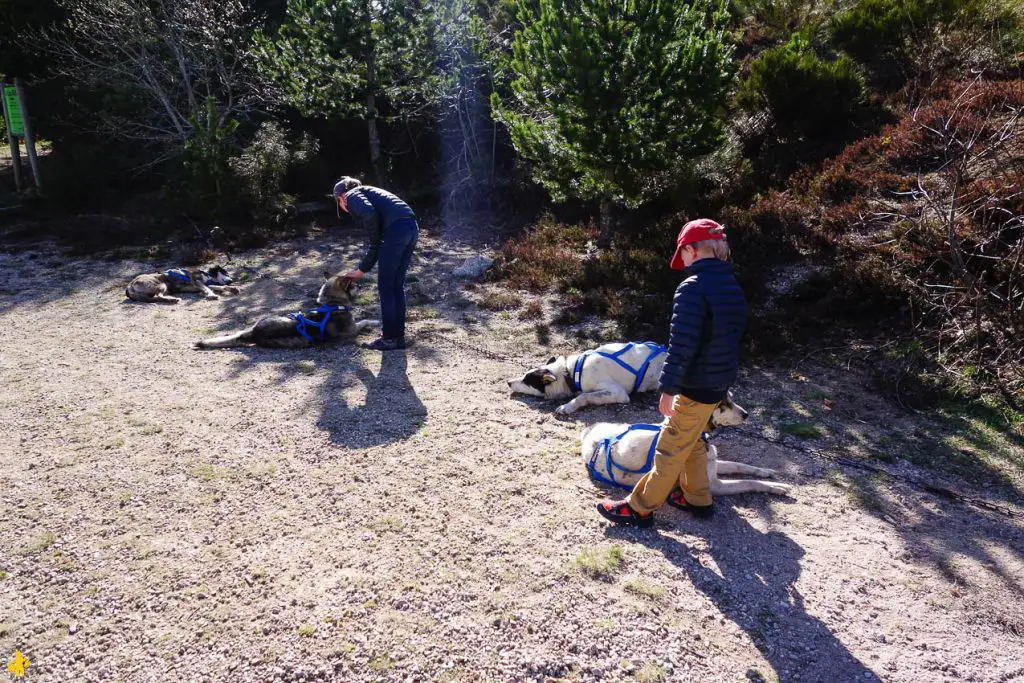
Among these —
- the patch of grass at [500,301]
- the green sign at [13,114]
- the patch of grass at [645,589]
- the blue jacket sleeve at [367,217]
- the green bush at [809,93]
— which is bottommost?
the patch of grass at [500,301]

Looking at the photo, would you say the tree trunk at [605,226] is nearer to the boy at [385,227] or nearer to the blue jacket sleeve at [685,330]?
the boy at [385,227]

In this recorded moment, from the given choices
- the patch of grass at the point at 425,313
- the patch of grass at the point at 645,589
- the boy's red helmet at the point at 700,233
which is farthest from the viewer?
the patch of grass at the point at 425,313

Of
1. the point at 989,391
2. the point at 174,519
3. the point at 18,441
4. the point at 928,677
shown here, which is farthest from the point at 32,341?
the point at 989,391

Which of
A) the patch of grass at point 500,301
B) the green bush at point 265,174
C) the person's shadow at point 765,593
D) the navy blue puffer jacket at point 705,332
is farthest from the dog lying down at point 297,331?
the green bush at point 265,174

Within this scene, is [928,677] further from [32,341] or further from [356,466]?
[32,341]

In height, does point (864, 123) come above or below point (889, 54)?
below

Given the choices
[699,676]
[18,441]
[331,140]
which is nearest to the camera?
[699,676]

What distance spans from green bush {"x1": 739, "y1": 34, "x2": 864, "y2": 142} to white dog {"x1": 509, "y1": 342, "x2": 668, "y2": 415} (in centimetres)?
858

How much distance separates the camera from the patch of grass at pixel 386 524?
4301 millimetres

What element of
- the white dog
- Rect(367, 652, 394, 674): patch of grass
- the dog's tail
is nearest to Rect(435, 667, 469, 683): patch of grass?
Rect(367, 652, 394, 674): patch of grass

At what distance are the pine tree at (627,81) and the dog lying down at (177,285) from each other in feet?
21.0

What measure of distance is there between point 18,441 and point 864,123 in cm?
1343

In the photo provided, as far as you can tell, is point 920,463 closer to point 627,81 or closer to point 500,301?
point 500,301

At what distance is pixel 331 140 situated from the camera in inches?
810
